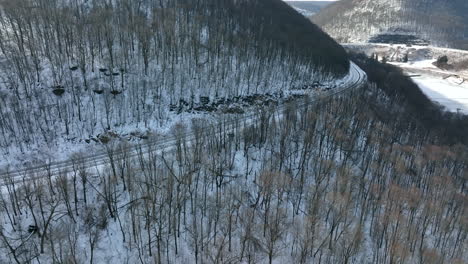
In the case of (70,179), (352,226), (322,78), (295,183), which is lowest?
(352,226)

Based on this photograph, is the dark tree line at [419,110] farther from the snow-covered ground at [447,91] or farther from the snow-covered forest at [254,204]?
the snow-covered ground at [447,91]

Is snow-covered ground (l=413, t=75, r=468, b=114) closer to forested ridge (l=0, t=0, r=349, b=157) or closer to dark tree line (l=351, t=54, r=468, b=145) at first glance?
dark tree line (l=351, t=54, r=468, b=145)

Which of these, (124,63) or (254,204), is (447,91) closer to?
(254,204)

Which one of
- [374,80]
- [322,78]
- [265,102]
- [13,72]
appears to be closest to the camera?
[13,72]

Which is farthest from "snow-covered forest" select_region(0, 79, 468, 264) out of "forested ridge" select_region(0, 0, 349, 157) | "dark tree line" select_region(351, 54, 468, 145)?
"dark tree line" select_region(351, 54, 468, 145)

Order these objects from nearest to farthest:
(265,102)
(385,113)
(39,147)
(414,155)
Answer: (39,147), (414,155), (265,102), (385,113)

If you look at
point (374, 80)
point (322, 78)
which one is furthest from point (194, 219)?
point (374, 80)

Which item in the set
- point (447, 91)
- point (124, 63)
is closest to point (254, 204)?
point (124, 63)

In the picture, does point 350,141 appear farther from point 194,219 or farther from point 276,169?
point 194,219

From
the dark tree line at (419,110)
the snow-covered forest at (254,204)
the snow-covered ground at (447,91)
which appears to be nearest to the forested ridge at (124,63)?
the snow-covered forest at (254,204)
